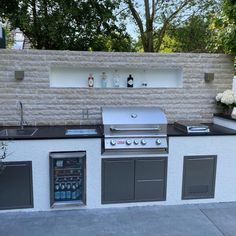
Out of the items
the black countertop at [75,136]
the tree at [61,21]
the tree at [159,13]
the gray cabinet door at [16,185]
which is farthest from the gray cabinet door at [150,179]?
the tree at [159,13]

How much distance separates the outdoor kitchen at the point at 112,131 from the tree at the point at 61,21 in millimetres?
1927

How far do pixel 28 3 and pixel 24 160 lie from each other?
3.46 m

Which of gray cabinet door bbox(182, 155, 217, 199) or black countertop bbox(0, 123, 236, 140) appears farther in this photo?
gray cabinet door bbox(182, 155, 217, 199)

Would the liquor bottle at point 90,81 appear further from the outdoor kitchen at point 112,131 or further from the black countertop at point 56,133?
the black countertop at point 56,133

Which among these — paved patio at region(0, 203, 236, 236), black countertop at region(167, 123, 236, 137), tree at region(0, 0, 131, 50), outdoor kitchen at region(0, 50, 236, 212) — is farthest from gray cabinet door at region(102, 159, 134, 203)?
tree at region(0, 0, 131, 50)

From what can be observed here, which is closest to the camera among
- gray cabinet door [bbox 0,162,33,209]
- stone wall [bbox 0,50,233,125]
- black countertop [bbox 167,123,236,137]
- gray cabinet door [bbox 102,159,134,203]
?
gray cabinet door [bbox 0,162,33,209]

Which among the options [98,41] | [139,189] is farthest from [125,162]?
[98,41]

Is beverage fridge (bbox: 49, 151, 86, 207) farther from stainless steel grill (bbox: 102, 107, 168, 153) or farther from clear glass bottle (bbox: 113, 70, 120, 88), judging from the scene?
clear glass bottle (bbox: 113, 70, 120, 88)

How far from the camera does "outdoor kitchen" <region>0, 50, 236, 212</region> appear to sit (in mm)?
2963

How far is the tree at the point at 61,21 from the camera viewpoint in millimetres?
5113

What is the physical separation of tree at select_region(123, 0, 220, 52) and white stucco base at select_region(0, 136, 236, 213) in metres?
4.77

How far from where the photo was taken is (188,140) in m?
3.15

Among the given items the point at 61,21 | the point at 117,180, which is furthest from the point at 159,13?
the point at 117,180

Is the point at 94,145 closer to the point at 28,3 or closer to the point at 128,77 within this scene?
the point at 128,77
